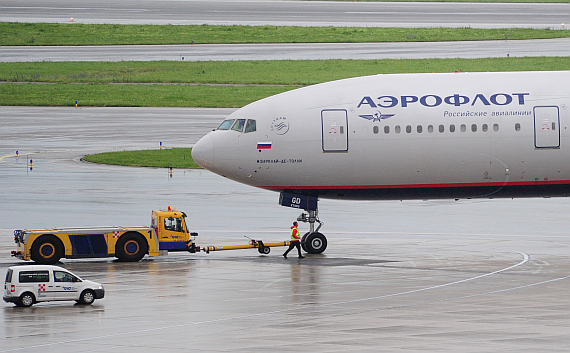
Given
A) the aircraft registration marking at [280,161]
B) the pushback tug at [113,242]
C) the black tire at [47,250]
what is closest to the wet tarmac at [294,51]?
the aircraft registration marking at [280,161]

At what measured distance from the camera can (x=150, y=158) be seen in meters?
65.4

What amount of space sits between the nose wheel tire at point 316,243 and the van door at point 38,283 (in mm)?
12842

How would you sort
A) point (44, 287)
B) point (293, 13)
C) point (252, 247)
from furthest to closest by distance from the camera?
point (293, 13)
point (252, 247)
point (44, 287)

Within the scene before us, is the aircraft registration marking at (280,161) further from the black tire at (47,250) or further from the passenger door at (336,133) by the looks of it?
the black tire at (47,250)

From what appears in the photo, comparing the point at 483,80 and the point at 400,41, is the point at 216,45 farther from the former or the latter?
the point at 483,80

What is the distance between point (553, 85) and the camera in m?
37.3

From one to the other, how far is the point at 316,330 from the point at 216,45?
99.3m

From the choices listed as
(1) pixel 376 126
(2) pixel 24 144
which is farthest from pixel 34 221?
(2) pixel 24 144

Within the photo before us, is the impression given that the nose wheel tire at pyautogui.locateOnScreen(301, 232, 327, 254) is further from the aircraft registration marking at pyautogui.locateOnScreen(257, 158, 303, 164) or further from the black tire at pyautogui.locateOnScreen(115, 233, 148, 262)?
the black tire at pyautogui.locateOnScreen(115, 233, 148, 262)

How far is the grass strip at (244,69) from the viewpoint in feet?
314

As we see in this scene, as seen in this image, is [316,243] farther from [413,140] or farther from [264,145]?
[413,140]

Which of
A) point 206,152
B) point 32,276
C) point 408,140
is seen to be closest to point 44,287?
point 32,276

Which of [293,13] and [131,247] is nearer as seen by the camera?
[131,247]

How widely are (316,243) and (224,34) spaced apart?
8972cm
